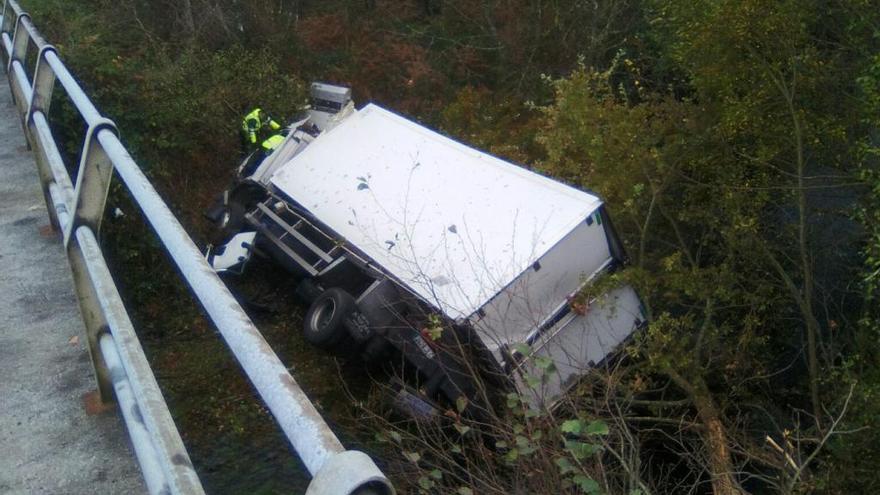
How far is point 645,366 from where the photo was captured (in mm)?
9445

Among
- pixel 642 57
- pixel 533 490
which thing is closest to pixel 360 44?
pixel 642 57

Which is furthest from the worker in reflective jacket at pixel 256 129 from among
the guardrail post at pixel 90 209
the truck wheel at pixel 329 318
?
the guardrail post at pixel 90 209

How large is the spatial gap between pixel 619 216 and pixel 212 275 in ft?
34.3

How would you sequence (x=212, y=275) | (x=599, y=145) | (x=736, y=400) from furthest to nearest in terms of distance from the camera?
(x=599, y=145)
(x=736, y=400)
(x=212, y=275)

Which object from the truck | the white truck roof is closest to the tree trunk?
the truck

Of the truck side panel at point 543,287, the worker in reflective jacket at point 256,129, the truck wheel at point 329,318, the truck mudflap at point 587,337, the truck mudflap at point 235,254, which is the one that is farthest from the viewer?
the worker in reflective jacket at point 256,129

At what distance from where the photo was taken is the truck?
8.28 metres

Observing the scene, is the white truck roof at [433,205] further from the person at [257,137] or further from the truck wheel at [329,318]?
the person at [257,137]

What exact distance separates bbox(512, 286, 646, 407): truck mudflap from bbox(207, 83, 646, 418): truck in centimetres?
2

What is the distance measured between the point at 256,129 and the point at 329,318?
14.2 feet

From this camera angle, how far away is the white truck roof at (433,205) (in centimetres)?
842

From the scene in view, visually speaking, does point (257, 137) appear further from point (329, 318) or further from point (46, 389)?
point (46, 389)

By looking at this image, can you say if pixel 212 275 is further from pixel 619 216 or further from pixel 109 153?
pixel 619 216

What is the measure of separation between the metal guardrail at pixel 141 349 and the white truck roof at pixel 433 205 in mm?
5375
